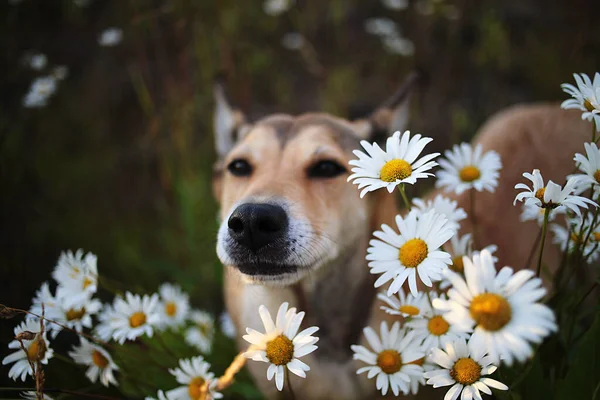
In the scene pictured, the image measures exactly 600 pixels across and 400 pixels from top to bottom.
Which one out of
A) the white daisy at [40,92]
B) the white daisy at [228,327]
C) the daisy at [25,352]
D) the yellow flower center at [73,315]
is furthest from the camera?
the white daisy at [40,92]

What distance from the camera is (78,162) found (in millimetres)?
3637

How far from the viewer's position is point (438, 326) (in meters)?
1.09

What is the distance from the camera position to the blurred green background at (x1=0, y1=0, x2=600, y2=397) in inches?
102

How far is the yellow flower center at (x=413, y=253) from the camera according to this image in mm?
999

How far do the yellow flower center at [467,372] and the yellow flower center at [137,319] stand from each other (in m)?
0.92

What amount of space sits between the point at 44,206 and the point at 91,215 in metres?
0.35

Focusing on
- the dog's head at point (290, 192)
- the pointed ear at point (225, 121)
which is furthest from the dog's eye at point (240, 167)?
the pointed ear at point (225, 121)

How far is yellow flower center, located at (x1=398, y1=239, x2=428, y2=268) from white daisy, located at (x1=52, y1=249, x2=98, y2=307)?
90cm

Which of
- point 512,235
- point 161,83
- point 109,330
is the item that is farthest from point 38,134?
point 512,235

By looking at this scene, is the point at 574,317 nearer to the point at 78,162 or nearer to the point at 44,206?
the point at 44,206

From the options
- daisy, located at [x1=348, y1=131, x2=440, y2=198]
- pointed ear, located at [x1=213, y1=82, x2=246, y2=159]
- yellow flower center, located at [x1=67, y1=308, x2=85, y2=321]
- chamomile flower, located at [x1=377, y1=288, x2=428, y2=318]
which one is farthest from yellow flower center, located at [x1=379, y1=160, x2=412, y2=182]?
pointed ear, located at [x1=213, y1=82, x2=246, y2=159]

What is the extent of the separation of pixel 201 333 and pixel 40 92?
1.56 m

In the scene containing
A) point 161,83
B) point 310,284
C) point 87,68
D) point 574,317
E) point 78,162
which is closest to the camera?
point 574,317

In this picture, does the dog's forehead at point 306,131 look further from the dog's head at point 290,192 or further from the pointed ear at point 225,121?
the pointed ear at point 225,121
